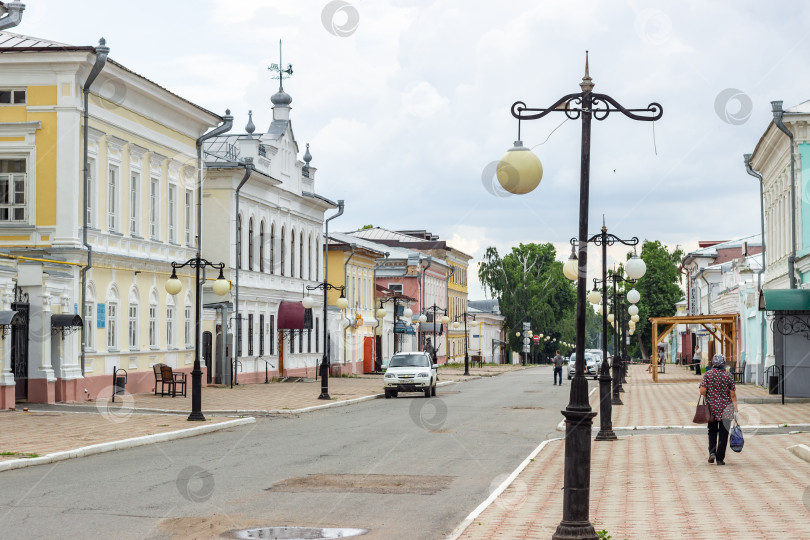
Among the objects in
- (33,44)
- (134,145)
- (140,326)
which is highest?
(33,44)

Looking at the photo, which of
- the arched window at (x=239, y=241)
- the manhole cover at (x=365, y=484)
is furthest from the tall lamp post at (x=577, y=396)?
the arched window at (x=239, y=241)

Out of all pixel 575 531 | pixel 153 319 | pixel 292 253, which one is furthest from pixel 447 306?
pixel 575 531

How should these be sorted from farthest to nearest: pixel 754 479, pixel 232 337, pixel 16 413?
pixel 232 337 → pixel 16 413 → pixel 754 479

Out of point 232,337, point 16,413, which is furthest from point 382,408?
point 232,337

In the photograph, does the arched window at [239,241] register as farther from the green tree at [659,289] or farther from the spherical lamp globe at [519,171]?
the green tree at [659,289]

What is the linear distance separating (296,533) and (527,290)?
112212mm

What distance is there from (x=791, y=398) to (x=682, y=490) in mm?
20565

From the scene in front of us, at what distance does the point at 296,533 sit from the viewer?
10266 millimetres

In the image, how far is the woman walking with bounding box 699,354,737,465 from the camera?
1586 cm

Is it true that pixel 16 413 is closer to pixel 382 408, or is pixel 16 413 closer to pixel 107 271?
pixel 107 271

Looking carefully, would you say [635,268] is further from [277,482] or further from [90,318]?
[90,318]

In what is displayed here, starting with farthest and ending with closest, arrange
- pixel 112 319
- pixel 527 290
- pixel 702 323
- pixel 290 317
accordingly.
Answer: pixel 527 290
pixel 702 323
pixel 290 317
pixel 112 319

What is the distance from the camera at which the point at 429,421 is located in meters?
26.3

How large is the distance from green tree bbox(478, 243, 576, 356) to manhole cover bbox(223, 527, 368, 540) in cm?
10955
